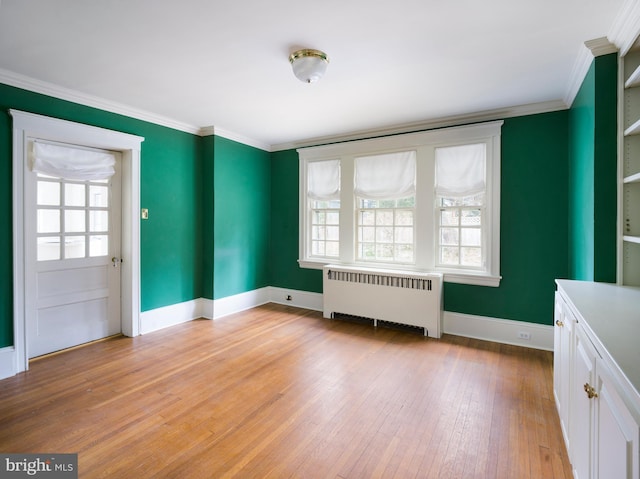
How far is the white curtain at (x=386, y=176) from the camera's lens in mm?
4387

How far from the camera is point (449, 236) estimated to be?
13.7ft

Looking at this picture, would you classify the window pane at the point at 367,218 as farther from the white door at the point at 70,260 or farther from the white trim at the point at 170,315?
the white door at the point at 70,260

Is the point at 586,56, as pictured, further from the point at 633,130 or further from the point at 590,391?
the point at 590,391

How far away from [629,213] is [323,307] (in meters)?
3.56

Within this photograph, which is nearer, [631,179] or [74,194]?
[631,179]

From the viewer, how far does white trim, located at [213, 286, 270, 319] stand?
4.69 m

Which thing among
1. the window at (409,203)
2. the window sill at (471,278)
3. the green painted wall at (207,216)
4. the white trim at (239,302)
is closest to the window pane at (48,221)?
the green painted wall at (207,216)

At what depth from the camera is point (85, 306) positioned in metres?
3.67

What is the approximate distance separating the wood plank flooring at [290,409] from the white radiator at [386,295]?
360 millimetres

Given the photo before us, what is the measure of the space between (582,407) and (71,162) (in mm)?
4594

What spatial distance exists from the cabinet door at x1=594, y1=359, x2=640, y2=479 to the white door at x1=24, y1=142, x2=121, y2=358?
167 inches

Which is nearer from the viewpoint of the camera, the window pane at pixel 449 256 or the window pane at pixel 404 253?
the window pane at pixel 449 256

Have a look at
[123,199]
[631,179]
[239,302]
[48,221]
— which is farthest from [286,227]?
[631,179]

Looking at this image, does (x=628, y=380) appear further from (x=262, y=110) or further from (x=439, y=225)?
(x=262, y=110)
